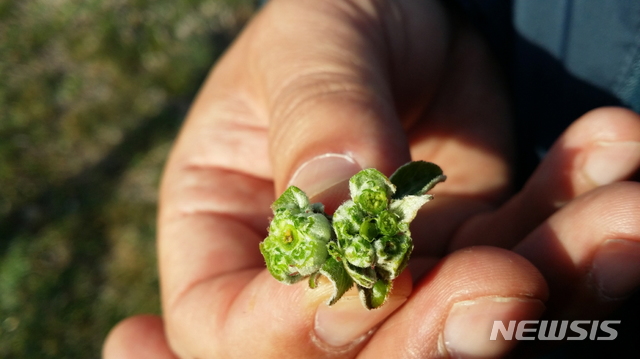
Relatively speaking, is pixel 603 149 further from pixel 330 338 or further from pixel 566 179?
pixel 330 338

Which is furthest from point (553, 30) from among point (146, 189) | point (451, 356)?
point (146, 189)

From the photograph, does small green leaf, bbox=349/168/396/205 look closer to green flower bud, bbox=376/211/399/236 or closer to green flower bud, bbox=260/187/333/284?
green flower bud, bbox=376/211/399/236

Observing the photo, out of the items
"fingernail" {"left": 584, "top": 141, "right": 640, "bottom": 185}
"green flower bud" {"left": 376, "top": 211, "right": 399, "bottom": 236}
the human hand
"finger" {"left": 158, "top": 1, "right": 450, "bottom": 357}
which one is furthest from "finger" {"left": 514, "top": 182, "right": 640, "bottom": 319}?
"green flower bud" {"left": 376, "top": 211, "right": 399, "bottom": 236}

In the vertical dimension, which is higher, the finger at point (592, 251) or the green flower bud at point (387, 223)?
the green flower bud at point (387, 223)

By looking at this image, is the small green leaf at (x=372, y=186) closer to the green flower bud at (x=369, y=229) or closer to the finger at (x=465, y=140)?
the green flower bud at (x=369, y=229)

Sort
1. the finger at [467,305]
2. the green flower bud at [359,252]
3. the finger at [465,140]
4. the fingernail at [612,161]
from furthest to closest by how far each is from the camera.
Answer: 1. the finger at [465,140]
2. the fingernail at [612,161]
3. the finger at [467,305]
4. the green flower bud at [359,252]

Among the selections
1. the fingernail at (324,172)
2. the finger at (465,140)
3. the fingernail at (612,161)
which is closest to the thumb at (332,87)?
the fingernail at (324,172)

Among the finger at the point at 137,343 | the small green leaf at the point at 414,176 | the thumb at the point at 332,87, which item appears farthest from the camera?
the finger at the point at 137,343
